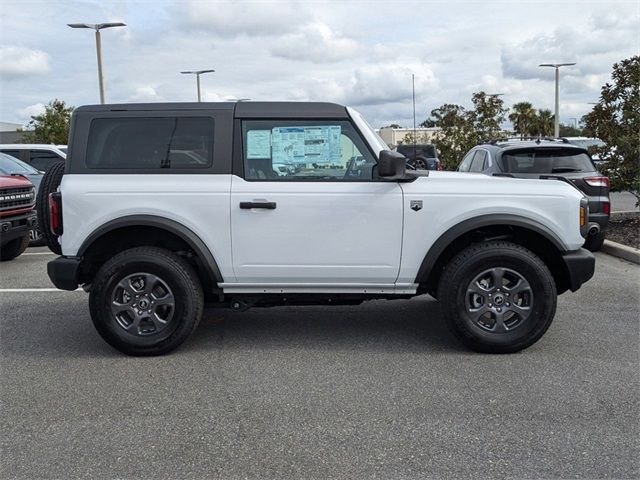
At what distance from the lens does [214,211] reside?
473 cm

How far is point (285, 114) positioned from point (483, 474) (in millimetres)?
2957

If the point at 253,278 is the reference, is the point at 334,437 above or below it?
below

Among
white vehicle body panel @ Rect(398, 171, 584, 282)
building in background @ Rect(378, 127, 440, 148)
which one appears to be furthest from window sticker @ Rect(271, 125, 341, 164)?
building in background @ Rect(378, 127, 440, 148)

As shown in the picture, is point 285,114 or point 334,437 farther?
point 285,114

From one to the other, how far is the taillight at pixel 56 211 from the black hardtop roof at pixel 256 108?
689mm

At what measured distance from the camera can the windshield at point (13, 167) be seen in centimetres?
1071

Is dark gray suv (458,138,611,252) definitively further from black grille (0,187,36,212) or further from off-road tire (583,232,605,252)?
black grille (0,187,36,212)

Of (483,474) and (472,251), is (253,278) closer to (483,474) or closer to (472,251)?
(472,251)

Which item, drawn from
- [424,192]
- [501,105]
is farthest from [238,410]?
[501,105]

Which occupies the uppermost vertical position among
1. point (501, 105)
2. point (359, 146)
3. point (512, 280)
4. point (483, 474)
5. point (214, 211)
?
point (501, 105)

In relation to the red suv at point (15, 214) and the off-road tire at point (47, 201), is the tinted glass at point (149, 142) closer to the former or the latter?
the off-road tire at point (47, 201)

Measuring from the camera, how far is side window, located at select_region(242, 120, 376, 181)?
4793mm

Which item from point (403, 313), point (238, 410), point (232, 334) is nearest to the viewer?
point (238, 410)

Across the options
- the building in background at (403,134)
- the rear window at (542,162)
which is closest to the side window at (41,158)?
the rear window at (542,162)
